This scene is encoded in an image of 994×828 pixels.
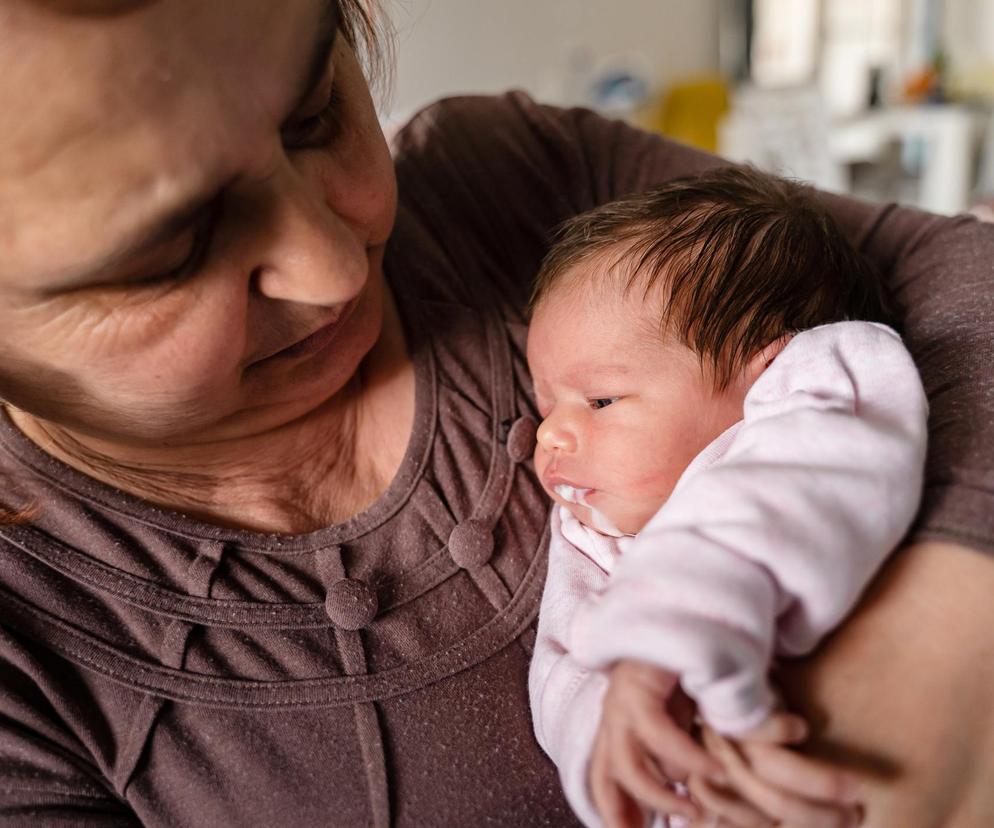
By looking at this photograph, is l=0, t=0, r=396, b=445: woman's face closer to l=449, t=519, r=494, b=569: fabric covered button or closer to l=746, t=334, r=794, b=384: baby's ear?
l=449, t=519, r=494, b=569: fabric covered button

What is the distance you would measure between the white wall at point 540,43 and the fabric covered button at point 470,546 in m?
2.32

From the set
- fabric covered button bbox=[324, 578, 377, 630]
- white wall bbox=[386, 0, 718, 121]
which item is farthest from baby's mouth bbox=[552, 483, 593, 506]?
white wall bbox=[386, 0, 718, 121]

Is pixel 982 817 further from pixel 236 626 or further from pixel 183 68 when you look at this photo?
pixel 183 68

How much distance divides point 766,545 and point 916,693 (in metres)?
0.18

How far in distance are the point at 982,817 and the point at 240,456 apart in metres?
0.79

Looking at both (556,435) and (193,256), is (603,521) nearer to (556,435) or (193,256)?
(556,435)

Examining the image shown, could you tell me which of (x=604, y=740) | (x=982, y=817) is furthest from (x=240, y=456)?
(x=982, y=817)

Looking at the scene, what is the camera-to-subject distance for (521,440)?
3.38 ft

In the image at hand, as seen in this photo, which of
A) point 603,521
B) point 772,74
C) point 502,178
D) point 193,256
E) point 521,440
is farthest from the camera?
point 772,74

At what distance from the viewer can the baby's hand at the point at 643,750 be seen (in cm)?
60

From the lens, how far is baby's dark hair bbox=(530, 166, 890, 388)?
35.9 inches

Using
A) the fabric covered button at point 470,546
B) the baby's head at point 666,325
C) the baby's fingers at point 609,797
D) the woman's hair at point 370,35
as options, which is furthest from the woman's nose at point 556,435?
the woman's hair at point 370,35

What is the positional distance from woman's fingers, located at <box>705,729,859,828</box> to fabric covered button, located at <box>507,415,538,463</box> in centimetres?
46

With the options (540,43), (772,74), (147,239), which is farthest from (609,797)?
(772,74)
